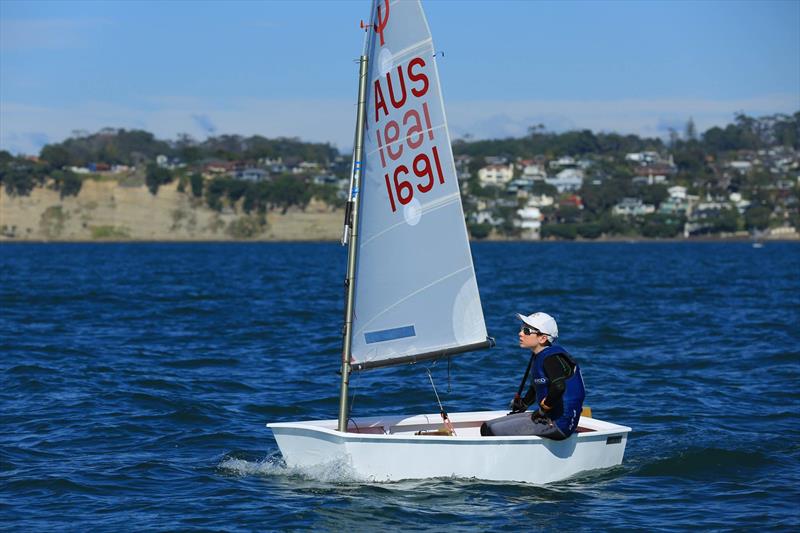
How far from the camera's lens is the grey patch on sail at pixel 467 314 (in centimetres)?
1223

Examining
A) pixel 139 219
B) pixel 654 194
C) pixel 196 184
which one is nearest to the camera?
pixel 139 219

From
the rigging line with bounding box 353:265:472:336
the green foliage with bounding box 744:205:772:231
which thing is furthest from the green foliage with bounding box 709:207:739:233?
the rigging line with bounding box 353:265:472:336

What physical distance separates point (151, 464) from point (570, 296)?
105ft

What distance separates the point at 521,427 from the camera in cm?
1180

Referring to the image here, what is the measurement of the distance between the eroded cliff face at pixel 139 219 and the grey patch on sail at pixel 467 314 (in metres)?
161

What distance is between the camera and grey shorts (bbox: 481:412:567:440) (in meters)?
11.7

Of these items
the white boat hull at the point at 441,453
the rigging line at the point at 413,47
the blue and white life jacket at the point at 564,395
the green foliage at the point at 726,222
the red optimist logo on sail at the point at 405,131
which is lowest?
the white boat hull at the point at 441,453

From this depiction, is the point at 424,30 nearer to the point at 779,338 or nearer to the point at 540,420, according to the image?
the point at 540,420

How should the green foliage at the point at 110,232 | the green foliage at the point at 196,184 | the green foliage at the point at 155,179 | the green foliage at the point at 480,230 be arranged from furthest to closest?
1. the green foliage at the point at 480,230
2. the green foliage at the point at 196,184
3. the green foliage at the point at 155,179
4. the green foliage at the point at 110,232

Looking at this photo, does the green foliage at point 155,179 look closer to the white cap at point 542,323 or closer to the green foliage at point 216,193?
the green foliage at point 216,193

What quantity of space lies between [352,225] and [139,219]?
16559cm

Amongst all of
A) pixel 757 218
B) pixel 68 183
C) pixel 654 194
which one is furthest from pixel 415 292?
pixel 654 194

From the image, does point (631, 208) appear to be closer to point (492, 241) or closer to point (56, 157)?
point (492, 241)

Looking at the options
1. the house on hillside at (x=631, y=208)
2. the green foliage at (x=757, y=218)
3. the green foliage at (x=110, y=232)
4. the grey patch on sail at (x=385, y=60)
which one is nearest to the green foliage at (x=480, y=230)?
the house on hillside at (x=631, y=208)
